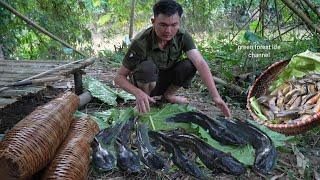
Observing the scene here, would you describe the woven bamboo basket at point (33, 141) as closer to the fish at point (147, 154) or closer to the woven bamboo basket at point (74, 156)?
the woven bamboo basket at point (74, 156)

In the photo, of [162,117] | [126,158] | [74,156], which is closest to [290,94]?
[162,117]

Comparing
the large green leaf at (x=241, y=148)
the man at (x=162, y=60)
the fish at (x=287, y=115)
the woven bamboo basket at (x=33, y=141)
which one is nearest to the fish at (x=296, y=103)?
the fish at (x=287, y=115)

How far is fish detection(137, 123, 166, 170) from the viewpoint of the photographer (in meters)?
2.38

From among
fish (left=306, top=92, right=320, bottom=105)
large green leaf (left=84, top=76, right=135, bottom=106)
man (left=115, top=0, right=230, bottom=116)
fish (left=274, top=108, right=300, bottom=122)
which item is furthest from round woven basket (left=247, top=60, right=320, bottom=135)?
large green leaf (left=84, top=76, right=135, bottom=106)

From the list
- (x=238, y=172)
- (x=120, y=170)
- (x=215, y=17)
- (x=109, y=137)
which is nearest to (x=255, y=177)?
(x=238, y=172)

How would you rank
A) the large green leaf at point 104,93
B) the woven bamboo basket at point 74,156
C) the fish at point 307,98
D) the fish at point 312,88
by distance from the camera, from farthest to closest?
the large green leaf at point 104,93, the fish at point 312,88, the fish at point 307,98, the woven bamboo basket at point 74,156

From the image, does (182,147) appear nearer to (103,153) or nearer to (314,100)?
(103,153)

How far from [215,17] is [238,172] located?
7740mm

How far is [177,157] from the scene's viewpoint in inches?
97.3

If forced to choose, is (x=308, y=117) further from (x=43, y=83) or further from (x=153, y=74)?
(x=43, y=83)

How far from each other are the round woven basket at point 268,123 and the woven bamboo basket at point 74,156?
1537 mm

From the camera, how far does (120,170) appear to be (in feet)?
7.91

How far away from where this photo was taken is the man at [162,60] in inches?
119

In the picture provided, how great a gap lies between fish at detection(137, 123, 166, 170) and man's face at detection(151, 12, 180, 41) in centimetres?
75
